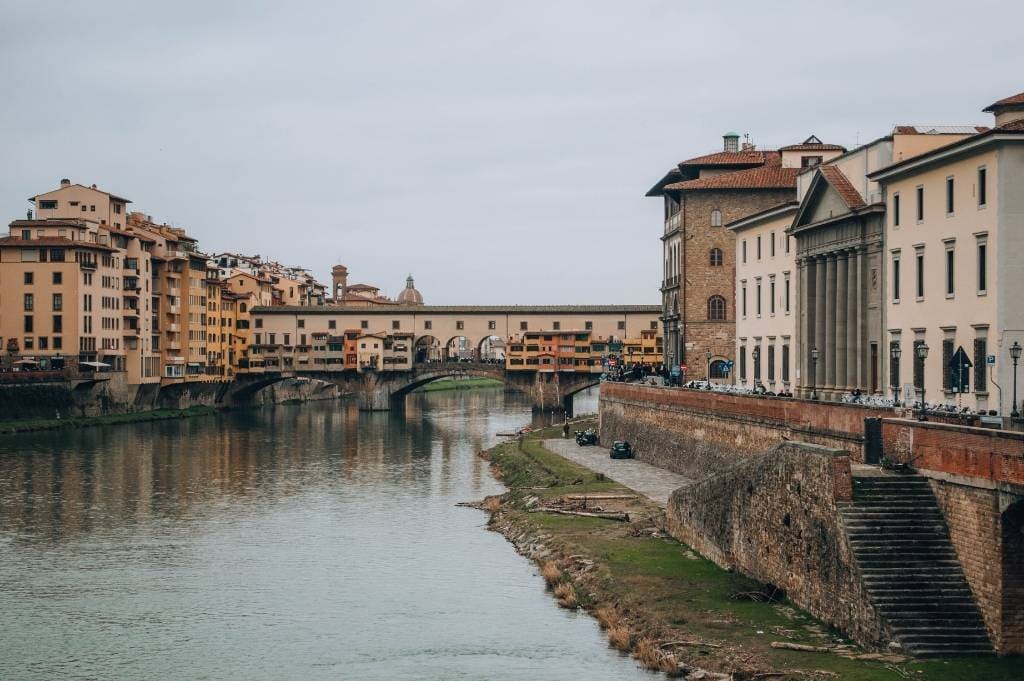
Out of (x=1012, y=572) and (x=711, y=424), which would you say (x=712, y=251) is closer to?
(x=711, y=424)

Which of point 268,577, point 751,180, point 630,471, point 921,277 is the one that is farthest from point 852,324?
point 751,180

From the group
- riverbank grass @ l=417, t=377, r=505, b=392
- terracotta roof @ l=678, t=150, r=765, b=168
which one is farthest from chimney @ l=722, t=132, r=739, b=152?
riverbank grass @ l=417, t=377, r=505, b=392

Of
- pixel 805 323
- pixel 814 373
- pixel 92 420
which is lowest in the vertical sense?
pixel 92 420

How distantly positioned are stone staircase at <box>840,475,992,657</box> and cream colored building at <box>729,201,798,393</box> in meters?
30.3

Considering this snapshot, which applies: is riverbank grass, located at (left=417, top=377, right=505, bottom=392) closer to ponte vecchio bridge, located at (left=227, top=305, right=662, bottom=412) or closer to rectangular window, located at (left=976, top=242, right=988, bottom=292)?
ponte vecchio bridge, located at (left=227, top=305, right=662, bottom=412)

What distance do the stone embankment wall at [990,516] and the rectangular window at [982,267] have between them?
42.4ft

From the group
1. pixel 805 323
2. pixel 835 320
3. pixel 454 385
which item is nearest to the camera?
pixel 835 320

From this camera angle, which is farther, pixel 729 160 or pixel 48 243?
pixel 48 243

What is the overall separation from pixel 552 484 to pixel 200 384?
75.2m

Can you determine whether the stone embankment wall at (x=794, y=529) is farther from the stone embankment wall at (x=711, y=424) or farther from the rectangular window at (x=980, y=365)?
the rectangular window at (x=980, y=365)

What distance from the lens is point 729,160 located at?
78875 mm

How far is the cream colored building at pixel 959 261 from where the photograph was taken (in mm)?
35969

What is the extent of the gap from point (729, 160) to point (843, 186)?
3073cm

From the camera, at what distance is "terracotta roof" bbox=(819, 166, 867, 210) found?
47.1 m
